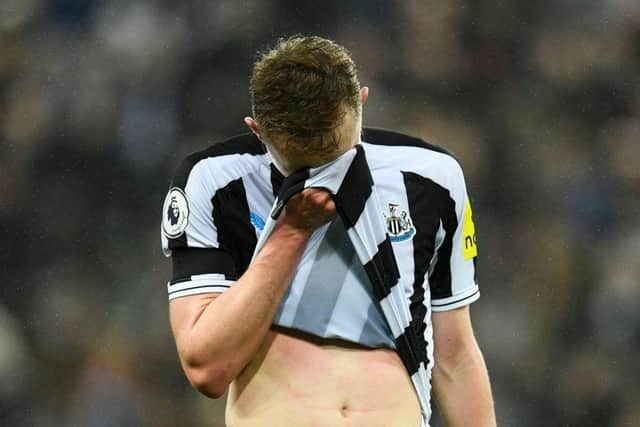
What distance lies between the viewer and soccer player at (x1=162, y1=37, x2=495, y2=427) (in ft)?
4.70

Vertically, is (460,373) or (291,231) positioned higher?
(291,231)

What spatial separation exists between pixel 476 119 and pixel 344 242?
1.89 meters

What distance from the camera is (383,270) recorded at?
5.10 ft

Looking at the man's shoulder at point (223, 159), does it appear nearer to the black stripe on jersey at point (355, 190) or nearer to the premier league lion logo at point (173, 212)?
the premier league lion logo at point (173, 212)

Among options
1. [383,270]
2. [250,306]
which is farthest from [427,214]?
[250,306]

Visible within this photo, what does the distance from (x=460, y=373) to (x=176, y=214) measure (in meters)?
0.55

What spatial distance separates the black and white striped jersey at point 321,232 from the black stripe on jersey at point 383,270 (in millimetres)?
23

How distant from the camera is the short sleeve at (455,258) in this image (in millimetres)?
1672

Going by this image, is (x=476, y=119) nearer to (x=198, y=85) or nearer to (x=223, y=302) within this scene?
(x=198, y=85)

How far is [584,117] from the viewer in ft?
11.1

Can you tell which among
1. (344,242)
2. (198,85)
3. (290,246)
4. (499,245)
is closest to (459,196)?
(344,242)

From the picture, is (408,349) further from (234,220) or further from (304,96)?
(304,96)

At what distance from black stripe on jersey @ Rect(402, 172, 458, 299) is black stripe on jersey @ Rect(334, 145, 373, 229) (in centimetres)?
16

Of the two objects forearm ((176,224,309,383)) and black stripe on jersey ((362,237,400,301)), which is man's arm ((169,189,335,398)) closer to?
forearm ((176,224,309,383))
